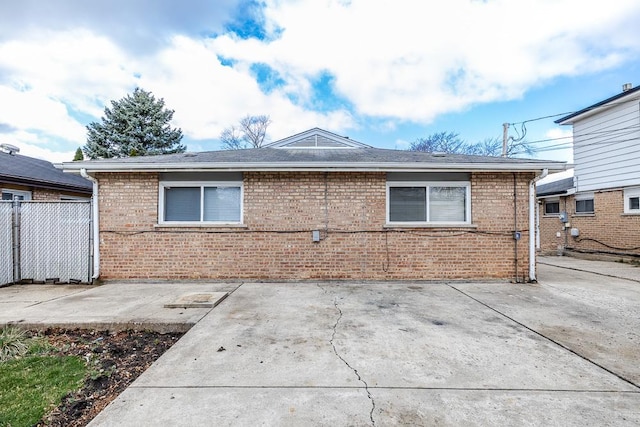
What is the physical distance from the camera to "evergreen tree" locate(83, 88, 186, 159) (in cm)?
2255

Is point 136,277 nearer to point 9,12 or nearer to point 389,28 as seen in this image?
point 9,12

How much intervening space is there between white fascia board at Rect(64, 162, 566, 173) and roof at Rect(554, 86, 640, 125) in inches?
270

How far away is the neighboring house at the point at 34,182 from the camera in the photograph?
9586 millimetres

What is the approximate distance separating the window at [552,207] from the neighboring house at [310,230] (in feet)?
31.2

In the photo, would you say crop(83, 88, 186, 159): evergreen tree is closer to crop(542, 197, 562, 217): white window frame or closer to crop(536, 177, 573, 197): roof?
crop(536, 177, 573, 197): roof

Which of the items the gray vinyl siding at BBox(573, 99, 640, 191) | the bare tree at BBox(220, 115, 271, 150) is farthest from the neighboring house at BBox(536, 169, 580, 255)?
the bare tree at BBox(220, 115, 271, 150)

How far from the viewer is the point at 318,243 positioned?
6.54 m

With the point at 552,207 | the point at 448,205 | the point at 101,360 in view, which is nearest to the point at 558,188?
the point at 552,207

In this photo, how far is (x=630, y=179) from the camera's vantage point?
1021 cm

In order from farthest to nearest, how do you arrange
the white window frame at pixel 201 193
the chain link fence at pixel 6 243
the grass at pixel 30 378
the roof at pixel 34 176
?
the roof at pixel 34 176
the white window frame at pixel 201 193
the chain link fence at pixel 6 243
the grass at pixel 30 378

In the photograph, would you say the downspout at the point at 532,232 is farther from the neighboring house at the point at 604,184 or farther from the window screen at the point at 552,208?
the window screen at the point at 552,208

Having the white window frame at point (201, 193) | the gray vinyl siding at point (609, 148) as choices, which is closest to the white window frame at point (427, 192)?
the white window frame at point (201, 193)

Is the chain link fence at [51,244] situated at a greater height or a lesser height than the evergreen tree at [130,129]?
lesser

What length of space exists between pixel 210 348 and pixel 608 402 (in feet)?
11.5
